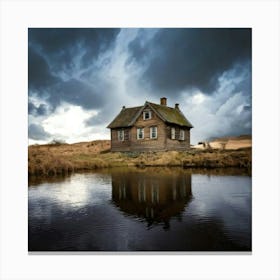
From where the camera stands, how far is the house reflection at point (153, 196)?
514 centimetres

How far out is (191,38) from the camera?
5.68 metres

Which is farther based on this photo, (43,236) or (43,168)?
(43,168)

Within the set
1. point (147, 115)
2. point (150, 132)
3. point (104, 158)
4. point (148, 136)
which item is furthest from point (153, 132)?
point (104, 158)

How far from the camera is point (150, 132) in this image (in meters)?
14.4

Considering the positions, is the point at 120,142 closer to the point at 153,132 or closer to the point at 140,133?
the point at 140,133

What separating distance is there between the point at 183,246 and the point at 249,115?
2704mm

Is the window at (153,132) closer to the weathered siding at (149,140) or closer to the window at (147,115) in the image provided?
the weathered siding at (149,140)

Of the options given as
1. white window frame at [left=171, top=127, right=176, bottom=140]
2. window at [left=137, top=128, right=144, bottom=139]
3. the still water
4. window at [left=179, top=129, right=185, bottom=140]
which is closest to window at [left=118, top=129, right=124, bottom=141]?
window at [left=137, top=128, right=144, bottom=139]

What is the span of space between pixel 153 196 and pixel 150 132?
832 cm

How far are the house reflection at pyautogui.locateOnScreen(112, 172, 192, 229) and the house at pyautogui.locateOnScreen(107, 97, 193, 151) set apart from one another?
577 centimetres
